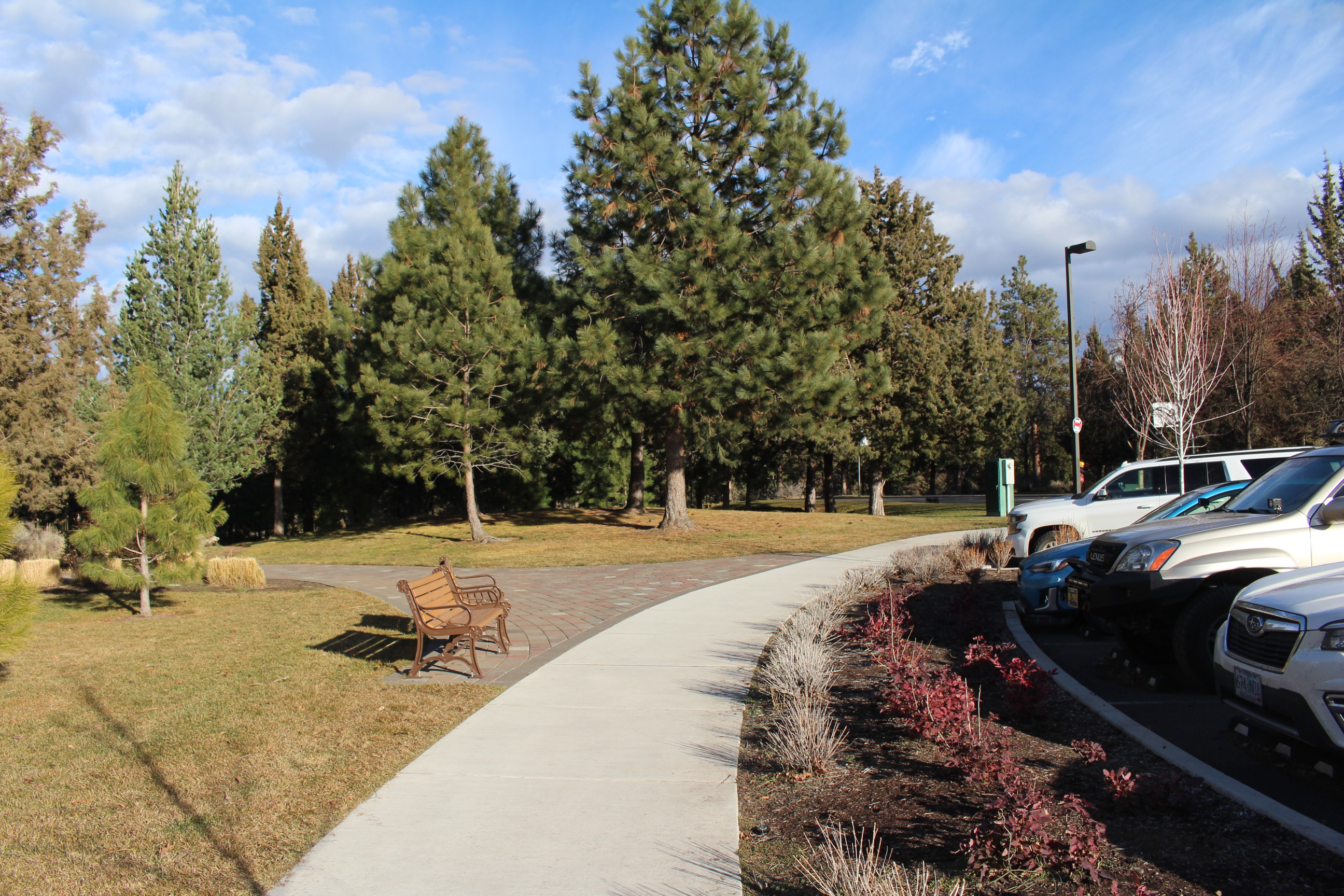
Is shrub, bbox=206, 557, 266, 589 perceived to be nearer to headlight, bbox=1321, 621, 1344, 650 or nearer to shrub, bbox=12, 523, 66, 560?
shrub, bbox=12, 523, 66, 560

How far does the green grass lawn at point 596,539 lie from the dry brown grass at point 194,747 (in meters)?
8.61

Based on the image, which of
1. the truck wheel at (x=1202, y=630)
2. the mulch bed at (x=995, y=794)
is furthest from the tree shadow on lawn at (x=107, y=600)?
the truck wheel at (x=1202, y=630)

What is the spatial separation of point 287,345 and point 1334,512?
31.9 m

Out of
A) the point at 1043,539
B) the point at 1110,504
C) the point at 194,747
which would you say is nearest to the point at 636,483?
the point at 1043,539

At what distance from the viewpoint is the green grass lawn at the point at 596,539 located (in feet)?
61.8

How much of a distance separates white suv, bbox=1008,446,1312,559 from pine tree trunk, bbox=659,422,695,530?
11.0 m

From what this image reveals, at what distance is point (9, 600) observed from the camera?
648 cm

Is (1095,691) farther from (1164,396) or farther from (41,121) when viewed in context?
(41,121)

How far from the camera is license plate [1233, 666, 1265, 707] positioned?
4.47 metres

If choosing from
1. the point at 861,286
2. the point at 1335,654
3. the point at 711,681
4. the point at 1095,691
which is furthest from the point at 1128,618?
the point at 861,286

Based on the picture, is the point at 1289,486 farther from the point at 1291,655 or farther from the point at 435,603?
the point at 435,603

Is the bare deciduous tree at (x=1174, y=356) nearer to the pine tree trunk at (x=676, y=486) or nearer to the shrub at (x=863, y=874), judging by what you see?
the pine tree trunk at (x=676, y=486)

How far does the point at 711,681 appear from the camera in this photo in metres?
7.18

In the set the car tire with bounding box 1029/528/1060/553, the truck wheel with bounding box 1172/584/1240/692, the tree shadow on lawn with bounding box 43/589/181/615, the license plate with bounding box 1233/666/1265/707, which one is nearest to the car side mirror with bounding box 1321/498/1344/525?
the truck wheel with bounding box 1172/584/1240/692
